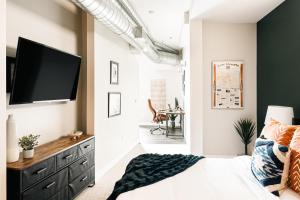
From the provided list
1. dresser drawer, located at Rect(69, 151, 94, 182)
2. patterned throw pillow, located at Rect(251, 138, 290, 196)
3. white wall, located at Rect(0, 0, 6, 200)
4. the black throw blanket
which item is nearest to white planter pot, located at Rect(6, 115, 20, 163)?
white wall, located at Rect(0, 0, 6, 200)

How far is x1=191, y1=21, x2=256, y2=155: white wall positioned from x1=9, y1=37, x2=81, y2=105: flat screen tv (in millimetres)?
Answer: 2434

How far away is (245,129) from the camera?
4.05 meters

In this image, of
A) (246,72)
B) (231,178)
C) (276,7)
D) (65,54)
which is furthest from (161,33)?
(231,178)

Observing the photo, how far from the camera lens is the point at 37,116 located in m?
2.57

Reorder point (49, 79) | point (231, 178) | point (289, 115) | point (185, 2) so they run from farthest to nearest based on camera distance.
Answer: point (185, 2), point (289, 115), point (49, 79), point (231, 178)

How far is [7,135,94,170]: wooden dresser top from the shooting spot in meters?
1.92

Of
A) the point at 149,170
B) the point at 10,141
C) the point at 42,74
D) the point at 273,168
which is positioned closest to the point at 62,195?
the point at 10,141

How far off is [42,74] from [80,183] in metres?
1.46

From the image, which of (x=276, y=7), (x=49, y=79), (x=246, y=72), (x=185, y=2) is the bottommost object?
(x=49, y=79)

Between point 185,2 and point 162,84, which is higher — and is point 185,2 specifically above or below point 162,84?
above

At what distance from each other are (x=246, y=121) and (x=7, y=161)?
3.79 m

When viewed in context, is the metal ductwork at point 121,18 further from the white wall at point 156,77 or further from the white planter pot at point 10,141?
the white wall at point 156,77

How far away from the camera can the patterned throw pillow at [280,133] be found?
1934mm

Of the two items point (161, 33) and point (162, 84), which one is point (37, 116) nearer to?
point (161, 33)
